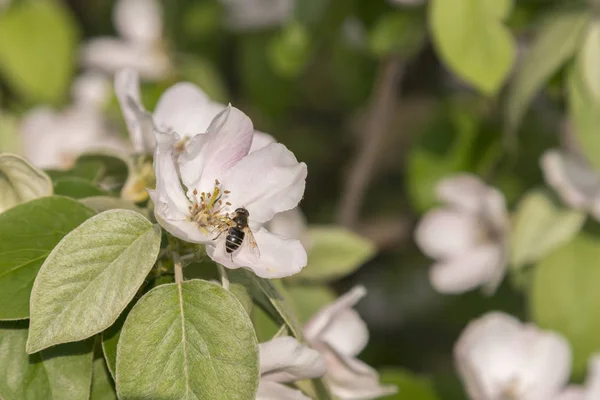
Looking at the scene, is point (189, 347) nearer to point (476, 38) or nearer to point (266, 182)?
point (266, 182)

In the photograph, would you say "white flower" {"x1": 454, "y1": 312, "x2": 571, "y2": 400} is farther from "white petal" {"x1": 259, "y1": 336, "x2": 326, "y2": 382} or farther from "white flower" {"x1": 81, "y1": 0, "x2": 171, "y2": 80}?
"white flower" {"x1": 81, "y1": 0, "x2": 171, "y2": 80}

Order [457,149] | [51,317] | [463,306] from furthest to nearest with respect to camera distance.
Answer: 1. [463,306]
2. [457,149]
3. [51,317]

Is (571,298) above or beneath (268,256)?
beneath

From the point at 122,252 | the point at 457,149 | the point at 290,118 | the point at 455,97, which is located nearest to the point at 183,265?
the point at 122,252

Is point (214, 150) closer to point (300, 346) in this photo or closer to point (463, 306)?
point (300, 346)

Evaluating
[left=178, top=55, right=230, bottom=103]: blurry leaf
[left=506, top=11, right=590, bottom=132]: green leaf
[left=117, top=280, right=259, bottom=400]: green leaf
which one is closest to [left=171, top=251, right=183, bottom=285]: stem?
[left=117, top=280, right=259, bottom=400]: green leaf

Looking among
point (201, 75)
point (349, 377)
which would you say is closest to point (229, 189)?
point (349, 377)
